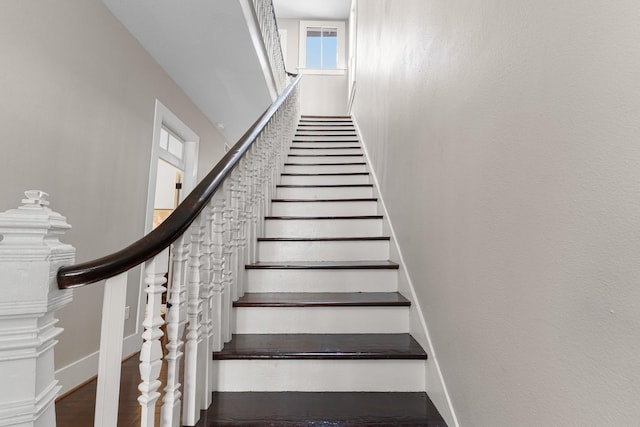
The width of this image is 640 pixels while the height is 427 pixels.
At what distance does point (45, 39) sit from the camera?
69.4 inches

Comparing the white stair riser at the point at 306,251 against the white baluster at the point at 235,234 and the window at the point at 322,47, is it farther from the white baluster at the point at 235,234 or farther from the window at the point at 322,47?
the window at the point at 322,47

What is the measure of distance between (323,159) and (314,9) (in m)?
4.76

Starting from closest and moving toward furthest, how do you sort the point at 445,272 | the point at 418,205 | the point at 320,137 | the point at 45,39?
the point at 445,272, the point at 418,205, the point at 45,39, the point at 320,137

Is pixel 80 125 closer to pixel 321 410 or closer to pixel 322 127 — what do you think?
pixel 321 410

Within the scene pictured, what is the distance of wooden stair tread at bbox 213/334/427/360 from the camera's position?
135 centimetres

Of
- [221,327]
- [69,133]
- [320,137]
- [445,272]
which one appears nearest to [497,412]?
[445,272]

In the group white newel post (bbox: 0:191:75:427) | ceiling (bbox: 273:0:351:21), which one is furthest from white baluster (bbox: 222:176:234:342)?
ceiling (bbox: 273:0:351:21)

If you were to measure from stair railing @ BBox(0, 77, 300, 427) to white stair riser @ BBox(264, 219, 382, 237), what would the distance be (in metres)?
0.44

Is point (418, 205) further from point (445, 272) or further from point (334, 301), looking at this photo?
point (334, 301)

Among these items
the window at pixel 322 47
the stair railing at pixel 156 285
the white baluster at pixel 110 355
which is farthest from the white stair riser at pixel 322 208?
the window at pixel 322 47

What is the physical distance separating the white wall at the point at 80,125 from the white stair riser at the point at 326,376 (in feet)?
4.40

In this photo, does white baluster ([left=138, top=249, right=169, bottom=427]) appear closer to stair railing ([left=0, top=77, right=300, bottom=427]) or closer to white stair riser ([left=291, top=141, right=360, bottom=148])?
stair railing ([left=0, top=77, right=300, bottom=427])

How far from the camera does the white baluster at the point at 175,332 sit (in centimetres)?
100

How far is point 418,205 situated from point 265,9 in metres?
3.13
